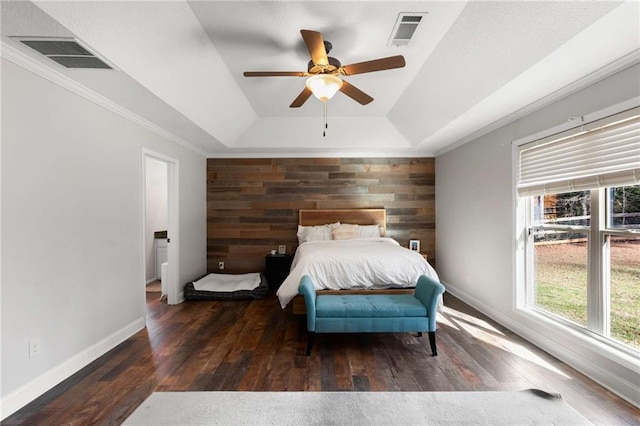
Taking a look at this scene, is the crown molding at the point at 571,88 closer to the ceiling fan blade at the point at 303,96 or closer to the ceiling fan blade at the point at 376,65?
the ceiling fan blade at the point at 376,65

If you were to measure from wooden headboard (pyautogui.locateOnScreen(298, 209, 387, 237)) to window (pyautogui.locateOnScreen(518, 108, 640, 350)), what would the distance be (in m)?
2.40

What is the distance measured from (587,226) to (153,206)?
20.9 feet

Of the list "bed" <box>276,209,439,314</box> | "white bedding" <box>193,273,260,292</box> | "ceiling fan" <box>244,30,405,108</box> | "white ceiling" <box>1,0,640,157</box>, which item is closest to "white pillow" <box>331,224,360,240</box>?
"bed" <box>276,209,439,314</box>

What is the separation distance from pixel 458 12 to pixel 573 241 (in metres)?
2.28

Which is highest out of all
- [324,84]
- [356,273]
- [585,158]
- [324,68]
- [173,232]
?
[324,68]

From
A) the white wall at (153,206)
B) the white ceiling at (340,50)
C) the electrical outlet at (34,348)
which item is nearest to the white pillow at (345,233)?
the white ceiling at (340,50)

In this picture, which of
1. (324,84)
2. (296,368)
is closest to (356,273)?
(296,368)

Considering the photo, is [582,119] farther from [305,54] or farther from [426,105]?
[305,54]

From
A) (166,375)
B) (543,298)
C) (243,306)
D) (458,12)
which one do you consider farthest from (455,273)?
(166,375)

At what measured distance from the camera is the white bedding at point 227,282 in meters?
4.46

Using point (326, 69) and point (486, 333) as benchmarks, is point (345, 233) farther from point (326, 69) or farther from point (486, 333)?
point (326, 69)

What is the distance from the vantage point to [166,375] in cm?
233

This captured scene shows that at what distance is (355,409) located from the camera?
6.23 ft

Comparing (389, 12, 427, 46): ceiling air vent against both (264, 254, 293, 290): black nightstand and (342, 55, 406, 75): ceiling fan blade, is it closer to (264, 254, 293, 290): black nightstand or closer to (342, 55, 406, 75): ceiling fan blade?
(342, 55, 406, 75): ceiling fan blade
